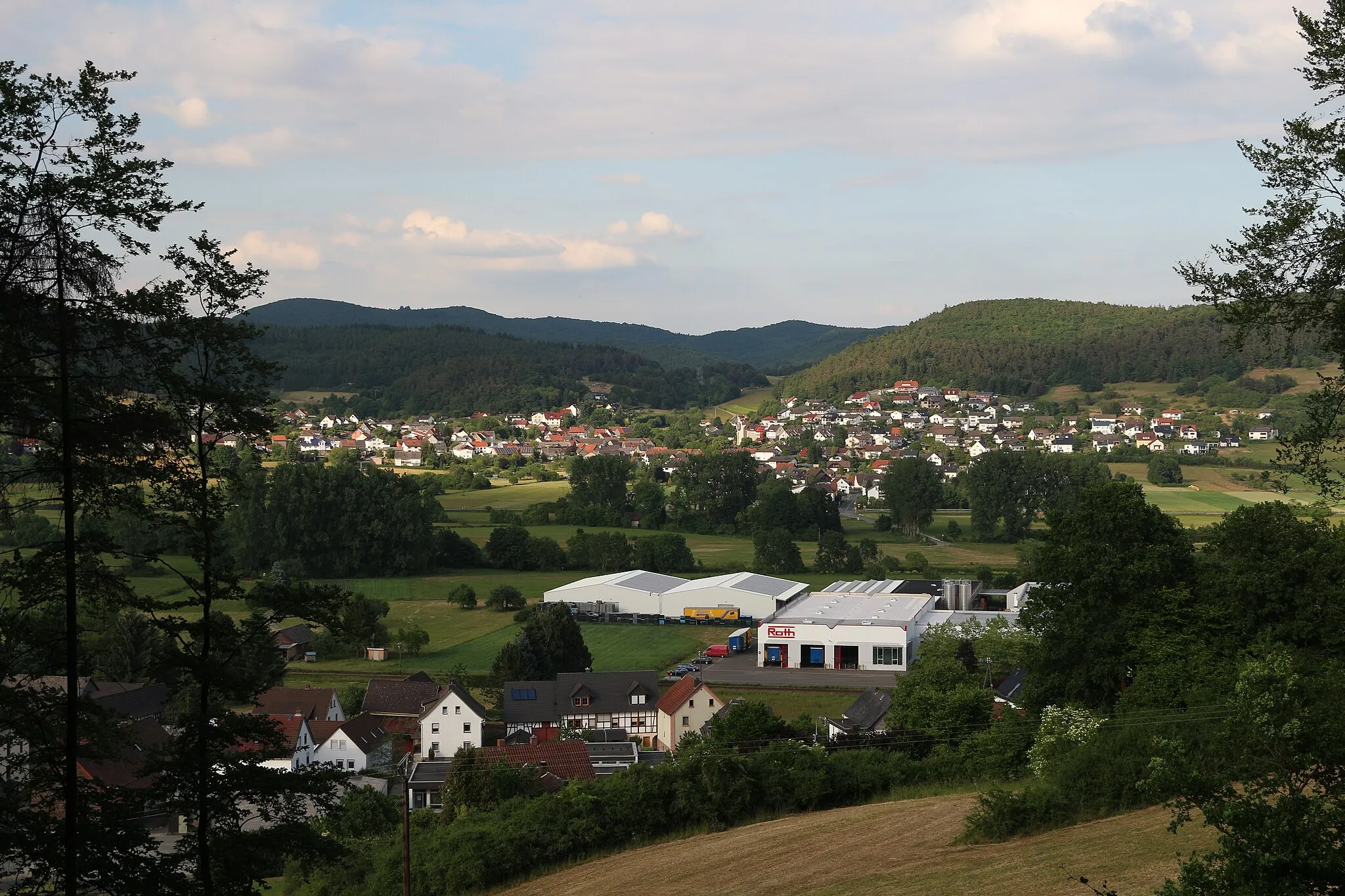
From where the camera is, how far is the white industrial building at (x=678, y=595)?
42.4m

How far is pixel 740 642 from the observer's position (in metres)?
38.1

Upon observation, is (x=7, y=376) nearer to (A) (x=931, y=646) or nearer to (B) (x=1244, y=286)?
(B) (x=1244, y=286)

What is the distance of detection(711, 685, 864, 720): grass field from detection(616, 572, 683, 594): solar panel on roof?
12.5 meters

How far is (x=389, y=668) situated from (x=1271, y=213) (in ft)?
99.4

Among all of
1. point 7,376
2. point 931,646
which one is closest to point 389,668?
point 931,646

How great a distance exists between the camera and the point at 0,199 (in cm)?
694

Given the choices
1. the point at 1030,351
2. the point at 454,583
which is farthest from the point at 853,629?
the point at 1030,351

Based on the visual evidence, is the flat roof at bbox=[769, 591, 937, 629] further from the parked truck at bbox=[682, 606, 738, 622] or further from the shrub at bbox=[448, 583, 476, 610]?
the shrub at bbox=[448, 583, 476, 610]

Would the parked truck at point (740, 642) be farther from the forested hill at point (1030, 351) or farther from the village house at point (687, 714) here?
the forested hill at point (1030, 351)

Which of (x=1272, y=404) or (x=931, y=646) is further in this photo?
(x=1272, y=404)

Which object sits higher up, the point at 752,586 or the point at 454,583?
the point at 752,586

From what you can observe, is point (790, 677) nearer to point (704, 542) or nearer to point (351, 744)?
point (351, 744)

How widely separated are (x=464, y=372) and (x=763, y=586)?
121541mm

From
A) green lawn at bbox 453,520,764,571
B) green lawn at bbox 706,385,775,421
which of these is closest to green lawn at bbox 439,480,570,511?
green lawn at bbox 453,520,764,571
